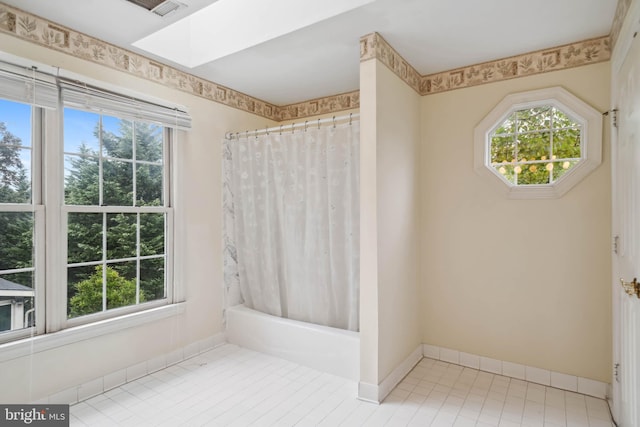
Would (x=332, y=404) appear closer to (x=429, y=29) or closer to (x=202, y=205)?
(x=202, y=205)

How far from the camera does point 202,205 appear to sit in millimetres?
3012

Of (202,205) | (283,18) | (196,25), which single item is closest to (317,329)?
(202,205)

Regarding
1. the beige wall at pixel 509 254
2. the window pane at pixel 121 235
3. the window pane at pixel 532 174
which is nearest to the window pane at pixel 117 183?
the window pane at pixel 121 235

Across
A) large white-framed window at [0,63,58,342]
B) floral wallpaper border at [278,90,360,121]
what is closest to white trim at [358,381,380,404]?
large white-framed window at [0,63,58,342]

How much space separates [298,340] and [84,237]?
1745 mm

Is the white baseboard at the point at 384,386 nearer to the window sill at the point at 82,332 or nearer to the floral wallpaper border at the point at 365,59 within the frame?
the window sill at the point at 82,332

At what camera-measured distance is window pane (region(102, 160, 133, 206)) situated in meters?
2.43

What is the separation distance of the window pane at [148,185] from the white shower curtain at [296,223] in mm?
626

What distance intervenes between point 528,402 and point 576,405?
0.29 metres

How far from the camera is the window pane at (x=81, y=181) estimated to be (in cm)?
224

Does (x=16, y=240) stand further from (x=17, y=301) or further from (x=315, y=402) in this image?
(x=315, y=402)

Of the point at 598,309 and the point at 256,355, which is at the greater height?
the point at 598,309

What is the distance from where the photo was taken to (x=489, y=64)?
2.67m

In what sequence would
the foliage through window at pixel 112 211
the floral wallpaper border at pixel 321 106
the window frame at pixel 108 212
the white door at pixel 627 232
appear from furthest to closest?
the floral wallpaper border at pixel 321 106
the foliage through window at pixel 112 211
the window frame at pixel 108 212
the white door at pixel 627 232
